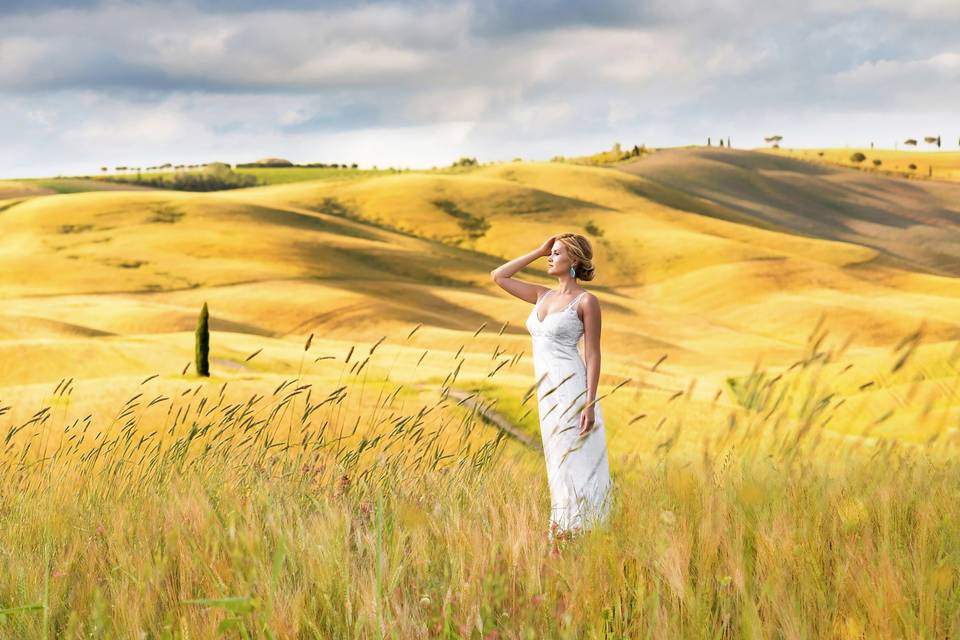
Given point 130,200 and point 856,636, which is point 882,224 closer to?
point 130,200

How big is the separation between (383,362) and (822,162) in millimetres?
A: 183751

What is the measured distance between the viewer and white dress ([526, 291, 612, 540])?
5531 millimetres

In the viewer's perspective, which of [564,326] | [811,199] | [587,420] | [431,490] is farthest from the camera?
[811,199]

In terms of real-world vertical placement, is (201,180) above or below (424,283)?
above

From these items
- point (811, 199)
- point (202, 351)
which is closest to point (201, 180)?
point (811, 199)

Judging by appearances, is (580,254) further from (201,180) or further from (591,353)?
(201,180)

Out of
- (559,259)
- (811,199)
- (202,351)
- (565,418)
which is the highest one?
(559,259)

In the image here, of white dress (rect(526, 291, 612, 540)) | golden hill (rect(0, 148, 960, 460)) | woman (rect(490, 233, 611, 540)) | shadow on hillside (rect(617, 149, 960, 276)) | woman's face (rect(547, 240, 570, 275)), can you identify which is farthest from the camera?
shadow on hillside (rect(617, 149, 960, 276))

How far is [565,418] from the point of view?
6.09 meters

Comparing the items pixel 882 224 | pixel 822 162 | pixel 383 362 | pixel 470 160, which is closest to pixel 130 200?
pixel 383 362

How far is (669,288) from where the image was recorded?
8162 centimetres

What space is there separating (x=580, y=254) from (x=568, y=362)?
29.9 inches

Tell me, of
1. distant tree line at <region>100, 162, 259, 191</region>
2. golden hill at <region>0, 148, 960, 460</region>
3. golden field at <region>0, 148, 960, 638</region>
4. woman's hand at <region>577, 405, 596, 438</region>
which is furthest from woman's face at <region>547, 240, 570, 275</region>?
distant tree line at <region>100, 162, 259, 191</region>

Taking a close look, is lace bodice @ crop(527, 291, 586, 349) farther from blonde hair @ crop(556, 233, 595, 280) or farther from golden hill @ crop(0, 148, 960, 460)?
golden hill @ crop(0, 148, 960, 460)
